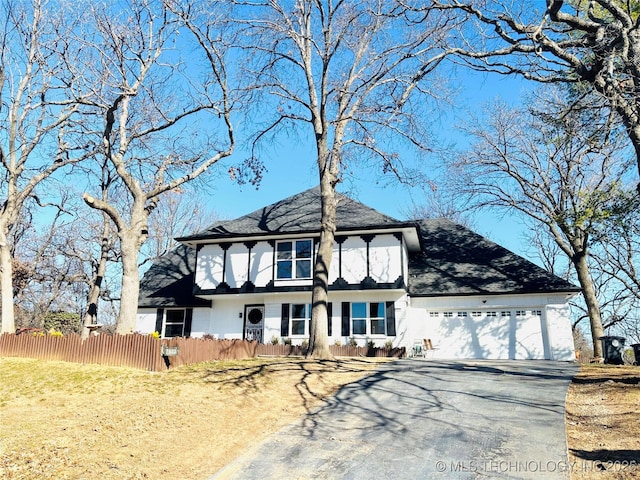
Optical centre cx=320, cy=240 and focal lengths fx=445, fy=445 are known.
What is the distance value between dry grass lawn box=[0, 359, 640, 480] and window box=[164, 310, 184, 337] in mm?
11268

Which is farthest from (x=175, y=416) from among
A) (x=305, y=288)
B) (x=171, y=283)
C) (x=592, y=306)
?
(x=171, y=283)

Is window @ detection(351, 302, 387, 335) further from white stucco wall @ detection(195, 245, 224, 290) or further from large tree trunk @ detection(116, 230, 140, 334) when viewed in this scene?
large tree trunk @ detection(116, 230, 140, 334)

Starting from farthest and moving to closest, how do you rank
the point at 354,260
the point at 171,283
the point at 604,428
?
the point at 171,283 < the point at 354,260 < the point at 604,428

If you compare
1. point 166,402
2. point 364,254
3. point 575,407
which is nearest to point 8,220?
point 166,402

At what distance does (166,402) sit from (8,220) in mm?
13336

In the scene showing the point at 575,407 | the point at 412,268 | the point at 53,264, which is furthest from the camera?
the point at 53,264

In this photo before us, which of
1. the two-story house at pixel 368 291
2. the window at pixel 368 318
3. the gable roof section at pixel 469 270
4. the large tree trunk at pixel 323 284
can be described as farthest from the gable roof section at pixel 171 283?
the gable roof section at pixel 469 270

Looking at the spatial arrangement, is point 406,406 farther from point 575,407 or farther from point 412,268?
point 412,268

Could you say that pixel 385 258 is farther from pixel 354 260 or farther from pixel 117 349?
pixel 117 349

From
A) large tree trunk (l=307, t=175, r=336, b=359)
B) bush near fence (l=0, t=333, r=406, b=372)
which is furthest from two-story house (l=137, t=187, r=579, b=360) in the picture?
bush near fence (l=0, t=333, r=406, b=372)

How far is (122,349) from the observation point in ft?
40.7

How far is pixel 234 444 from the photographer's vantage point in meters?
7.06

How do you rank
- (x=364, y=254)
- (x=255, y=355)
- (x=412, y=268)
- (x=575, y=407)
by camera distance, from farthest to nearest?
(x=412, y=268) < (x=364, y=254) < (x=255, y=355) < (x=575, y=407)

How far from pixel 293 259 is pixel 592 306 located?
13.5 meters
